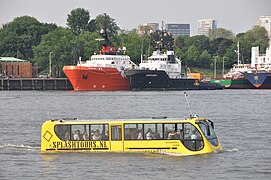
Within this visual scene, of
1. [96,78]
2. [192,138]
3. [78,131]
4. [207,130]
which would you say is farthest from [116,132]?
[96,78]

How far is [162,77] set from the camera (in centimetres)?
16000

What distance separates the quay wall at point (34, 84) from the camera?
168 m

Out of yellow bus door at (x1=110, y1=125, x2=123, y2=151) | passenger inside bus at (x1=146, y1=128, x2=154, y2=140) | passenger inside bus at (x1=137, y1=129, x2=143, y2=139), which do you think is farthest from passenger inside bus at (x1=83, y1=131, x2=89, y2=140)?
passenger inside bus at (x1=146, y1=128, x2=154, y2=140)

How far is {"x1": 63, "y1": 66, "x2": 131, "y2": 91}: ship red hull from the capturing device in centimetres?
15275

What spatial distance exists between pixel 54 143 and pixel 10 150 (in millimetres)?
5575

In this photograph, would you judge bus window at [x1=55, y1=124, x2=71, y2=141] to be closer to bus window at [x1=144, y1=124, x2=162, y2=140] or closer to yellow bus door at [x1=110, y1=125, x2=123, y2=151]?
yellow bus door at [x1=110, y1=125, x2=123, y2=151]

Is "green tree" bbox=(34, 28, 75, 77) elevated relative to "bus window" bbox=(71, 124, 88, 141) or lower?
elevated

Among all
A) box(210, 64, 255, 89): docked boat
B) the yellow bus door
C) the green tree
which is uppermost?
the green tree

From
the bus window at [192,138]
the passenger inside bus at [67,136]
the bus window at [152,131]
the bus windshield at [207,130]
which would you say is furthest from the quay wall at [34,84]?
the bus window at [192,138]

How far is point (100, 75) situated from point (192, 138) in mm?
109249

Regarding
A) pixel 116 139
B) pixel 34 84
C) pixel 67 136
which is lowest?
pixel 34 84

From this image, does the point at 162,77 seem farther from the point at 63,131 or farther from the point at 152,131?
the point at 152,131

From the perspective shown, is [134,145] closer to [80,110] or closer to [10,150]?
[10,150]

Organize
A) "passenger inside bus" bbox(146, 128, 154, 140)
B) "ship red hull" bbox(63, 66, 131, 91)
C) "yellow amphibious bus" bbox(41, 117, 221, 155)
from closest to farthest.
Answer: "yellow amphibious bus" bbox(41, 117, 221, 155) → "passenger inside bus" bbox(146, 128, 154, 140) → "ship red hull" bbox(63, 66, 131, 91)
